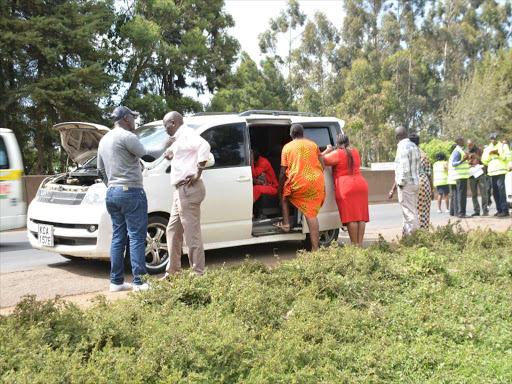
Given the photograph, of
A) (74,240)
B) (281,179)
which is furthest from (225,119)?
(74,240)

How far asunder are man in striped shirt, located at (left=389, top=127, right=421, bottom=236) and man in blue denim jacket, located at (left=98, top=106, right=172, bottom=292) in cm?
452

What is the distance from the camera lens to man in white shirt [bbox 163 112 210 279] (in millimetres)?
5770

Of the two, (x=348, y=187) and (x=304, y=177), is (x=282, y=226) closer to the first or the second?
(x=304, y=177)

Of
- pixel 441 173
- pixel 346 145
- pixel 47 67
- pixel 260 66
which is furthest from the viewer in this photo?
pixel 260 66

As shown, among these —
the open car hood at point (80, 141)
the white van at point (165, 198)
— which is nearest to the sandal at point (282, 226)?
the white van at point (165, 198)

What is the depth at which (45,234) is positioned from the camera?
6691 mm

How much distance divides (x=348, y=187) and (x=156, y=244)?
9.99 ft

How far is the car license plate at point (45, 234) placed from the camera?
260 inches

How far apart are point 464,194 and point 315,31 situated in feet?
116

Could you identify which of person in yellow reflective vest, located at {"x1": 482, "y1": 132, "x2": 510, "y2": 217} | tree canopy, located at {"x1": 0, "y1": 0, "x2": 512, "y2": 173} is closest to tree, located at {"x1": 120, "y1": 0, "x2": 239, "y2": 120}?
tree canopy, located at {"x1": 0, "y1": 0, "x2": 512, "y2": 173}

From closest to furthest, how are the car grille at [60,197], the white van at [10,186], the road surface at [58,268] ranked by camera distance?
the road surface at [58,268] < the car grille at [60,197] < the white van at [10,186]

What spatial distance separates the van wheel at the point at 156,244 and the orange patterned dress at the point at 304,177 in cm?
197

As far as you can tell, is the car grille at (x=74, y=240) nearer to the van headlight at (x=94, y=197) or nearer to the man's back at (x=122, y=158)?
the van headlight at (x=94, y=197)

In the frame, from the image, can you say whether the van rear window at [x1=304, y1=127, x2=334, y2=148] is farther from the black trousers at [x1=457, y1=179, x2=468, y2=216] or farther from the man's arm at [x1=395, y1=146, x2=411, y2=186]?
the black trousers at [x1=457, y1=179, x2=468, y2=216]
